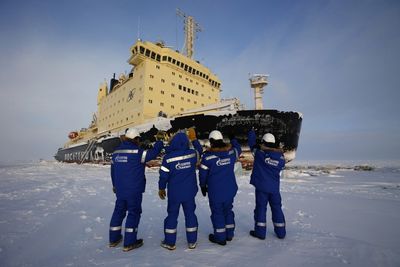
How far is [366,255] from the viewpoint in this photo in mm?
2082

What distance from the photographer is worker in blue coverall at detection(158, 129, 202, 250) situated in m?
2.48

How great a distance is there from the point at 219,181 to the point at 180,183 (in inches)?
20.6

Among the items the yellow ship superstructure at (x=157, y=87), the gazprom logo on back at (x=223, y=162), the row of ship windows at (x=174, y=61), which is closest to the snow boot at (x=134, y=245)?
the gazprom logo on back at (x=223, y=162)

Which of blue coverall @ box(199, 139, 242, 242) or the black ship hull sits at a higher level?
the black ship hull

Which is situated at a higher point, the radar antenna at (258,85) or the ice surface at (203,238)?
the radar antenna at (258,85)

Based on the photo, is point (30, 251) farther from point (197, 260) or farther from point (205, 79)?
point (205, 79)

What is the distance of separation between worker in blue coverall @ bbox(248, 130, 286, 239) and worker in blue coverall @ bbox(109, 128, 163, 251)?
4.74 ft

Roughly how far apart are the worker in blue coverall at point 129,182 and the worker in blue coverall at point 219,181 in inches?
27.5

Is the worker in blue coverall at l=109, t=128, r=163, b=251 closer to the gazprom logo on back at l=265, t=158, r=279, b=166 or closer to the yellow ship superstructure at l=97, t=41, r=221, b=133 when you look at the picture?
the gazprom logo on back at l=265, t=158, r=279, b=166

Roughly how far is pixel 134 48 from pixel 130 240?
560 inches

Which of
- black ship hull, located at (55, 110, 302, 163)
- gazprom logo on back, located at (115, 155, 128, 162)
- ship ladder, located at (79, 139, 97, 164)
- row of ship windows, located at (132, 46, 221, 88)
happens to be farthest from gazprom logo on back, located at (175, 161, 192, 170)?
ship ladder, located at (79, 139, 97, 164)

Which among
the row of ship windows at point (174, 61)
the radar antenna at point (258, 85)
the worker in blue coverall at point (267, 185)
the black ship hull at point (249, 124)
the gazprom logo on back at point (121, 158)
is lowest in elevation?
the worker in blue coverall at point (267, 185)

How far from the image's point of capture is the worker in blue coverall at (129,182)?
2.51 meters

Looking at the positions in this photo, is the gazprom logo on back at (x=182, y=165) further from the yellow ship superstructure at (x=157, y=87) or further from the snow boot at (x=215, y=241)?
the yellow ship superstructure at (x=157, y=87)
